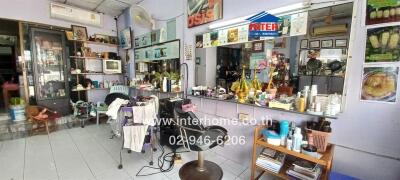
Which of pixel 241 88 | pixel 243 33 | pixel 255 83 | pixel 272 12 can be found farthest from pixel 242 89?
pixel 272 12

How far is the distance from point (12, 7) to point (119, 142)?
3347 mm

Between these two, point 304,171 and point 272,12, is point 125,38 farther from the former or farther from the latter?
point 304,171

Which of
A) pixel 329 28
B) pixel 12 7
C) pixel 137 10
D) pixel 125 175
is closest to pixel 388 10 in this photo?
pixel 329 28

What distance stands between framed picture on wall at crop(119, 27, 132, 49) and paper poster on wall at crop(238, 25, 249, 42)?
3.06 meters

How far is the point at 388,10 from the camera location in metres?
1.27

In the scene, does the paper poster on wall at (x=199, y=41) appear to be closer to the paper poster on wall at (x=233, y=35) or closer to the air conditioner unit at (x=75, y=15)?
the paper poster on wall at (x=233, y=35)

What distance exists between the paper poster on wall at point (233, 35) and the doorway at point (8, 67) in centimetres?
432

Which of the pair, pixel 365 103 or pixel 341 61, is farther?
pixel 341 61

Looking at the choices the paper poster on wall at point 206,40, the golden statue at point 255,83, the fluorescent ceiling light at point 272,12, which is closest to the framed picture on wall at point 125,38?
the paper poster on wall at point 206,40

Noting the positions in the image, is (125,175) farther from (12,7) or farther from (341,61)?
(12,7)

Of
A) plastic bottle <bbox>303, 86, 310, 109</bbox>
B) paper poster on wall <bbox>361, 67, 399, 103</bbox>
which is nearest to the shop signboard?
plastic bottle <bbox>303, 86, 310, 109</bbox>

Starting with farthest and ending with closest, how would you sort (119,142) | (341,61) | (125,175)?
(119,142) → (125,175) → (341,61)

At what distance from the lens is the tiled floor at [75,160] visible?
6.53 ft

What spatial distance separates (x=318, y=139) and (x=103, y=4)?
4.68 meters
